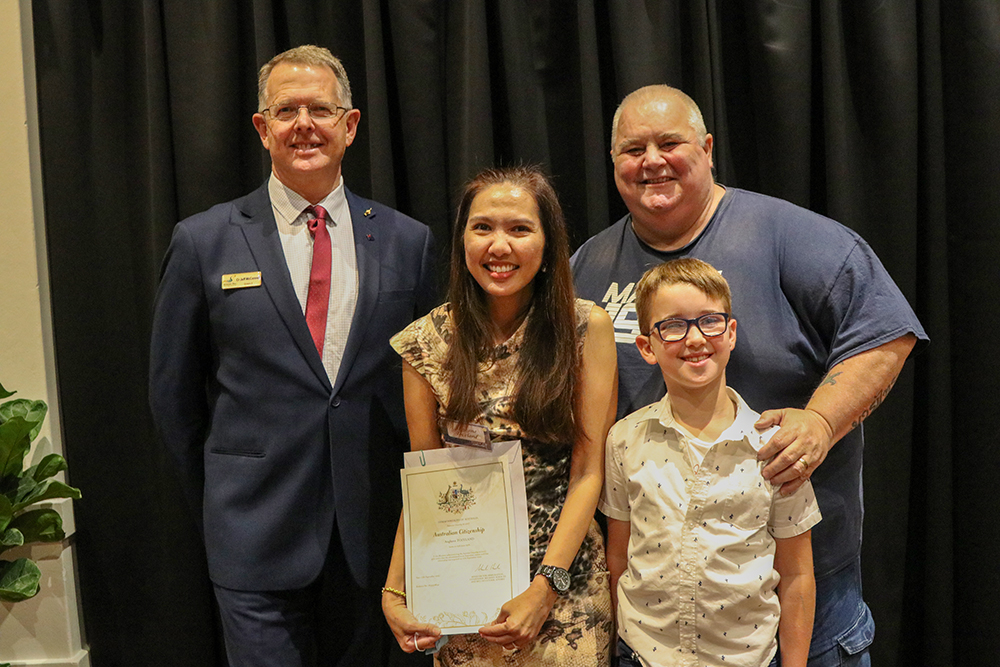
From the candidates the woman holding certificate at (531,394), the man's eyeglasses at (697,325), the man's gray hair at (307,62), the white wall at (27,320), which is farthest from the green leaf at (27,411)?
the man's eyeglasses at (697,325)

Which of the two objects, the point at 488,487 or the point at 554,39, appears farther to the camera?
the point at 554,39

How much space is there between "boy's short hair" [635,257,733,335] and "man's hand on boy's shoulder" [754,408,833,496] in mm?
259

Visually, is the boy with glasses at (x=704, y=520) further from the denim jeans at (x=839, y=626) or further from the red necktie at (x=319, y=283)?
the red necktie at (x=319, y=283)

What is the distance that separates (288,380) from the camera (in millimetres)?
2105

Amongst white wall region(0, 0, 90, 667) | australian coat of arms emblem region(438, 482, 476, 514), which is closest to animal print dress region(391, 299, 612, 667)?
australian coat of arms emblem region(438, 482, 476, 514)

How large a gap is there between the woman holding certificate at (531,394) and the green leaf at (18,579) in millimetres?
1409

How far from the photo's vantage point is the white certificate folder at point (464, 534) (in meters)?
1.77

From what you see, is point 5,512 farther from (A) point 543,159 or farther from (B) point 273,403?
(A) point 543,159

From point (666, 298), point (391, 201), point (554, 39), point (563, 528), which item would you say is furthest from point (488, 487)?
point (554, 39)

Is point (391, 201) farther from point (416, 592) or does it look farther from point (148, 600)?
point (148, 600)

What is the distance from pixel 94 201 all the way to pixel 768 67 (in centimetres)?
231

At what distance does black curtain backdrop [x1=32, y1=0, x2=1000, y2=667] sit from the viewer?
2.70 metres

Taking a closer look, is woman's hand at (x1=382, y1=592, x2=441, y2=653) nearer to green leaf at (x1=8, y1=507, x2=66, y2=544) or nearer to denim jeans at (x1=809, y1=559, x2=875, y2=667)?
denim jeans at (x1=809, y1=559, x2=875, y2=667)

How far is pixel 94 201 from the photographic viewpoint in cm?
290
